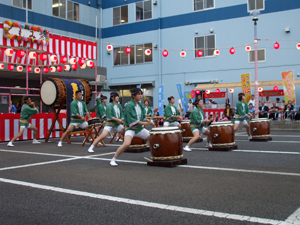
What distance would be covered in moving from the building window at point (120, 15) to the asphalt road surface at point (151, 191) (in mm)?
22593

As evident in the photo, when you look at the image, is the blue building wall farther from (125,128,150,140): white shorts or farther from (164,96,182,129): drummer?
(125,128,150,140): white shorts

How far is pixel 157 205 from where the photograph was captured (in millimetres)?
4027

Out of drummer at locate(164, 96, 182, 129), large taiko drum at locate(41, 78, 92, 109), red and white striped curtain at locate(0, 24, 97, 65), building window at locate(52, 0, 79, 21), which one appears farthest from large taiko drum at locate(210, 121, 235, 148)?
building window at locate(52, 0, 79, 21)

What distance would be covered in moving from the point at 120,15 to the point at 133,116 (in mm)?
23297

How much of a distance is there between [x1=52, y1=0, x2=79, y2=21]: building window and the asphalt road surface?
21.2m

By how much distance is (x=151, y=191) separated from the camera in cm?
471

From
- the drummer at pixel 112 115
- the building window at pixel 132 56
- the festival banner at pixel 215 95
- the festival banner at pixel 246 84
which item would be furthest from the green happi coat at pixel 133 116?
the building window at pixel 132 56

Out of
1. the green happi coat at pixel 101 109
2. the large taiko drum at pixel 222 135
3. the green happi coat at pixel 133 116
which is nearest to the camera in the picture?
the green happi coat at pixel 133 116

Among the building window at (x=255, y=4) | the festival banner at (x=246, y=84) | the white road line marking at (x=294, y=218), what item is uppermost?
the building window at (x=255, y=4)

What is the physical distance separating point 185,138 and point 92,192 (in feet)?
24.0

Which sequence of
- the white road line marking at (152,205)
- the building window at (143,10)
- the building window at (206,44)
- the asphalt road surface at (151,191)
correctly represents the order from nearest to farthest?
the white road line marking at (152,205) → the asphalt road surface at (151,191) → the building window at (206,44) → the building window at (143,10)

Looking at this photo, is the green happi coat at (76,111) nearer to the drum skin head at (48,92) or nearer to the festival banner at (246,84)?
the drum skin head at (48,92)

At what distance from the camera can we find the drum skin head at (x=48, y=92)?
1202 centimetres

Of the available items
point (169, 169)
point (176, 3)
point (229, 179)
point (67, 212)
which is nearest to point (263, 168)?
point (229, 179)
